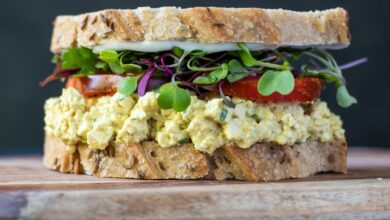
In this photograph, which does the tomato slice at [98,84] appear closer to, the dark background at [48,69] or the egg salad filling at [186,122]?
the egg salad filling at [186,122]

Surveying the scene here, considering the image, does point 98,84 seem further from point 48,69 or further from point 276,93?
point 48,69

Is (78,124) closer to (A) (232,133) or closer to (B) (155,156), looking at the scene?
(B) (155,156)

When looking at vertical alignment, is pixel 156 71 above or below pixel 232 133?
above

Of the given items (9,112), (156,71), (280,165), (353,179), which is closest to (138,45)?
(156,71)

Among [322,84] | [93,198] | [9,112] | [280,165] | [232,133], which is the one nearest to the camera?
[93,198]

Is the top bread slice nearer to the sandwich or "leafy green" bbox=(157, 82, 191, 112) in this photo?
the sandwich

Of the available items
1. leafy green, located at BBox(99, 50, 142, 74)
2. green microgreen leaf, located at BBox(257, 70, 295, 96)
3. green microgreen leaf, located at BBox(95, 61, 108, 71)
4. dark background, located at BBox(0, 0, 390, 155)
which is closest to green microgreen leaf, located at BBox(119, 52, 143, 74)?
leafy green, located at BBox(99, 50, 142, 74)
